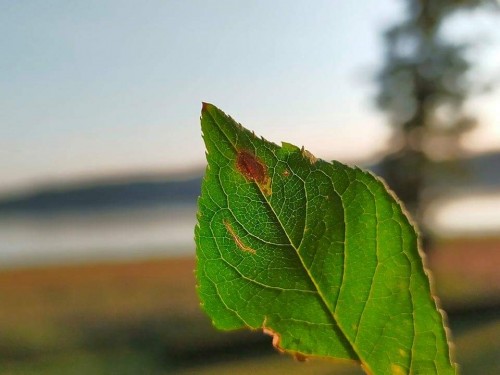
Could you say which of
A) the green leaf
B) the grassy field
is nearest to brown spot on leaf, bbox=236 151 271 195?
the green leaf

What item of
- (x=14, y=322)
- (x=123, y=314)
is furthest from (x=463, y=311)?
(x=14, y=322)

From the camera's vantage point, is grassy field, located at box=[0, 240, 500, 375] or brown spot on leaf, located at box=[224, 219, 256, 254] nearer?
brown spot on leaf, located at box=[224, 219, 256, 254]

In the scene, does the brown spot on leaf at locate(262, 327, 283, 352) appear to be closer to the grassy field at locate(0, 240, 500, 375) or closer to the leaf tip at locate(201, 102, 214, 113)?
the leaf tip at locate(201, 102, 214, 113)

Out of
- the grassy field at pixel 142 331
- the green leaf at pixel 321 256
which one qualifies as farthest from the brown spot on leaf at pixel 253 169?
the grassy field at pixel 142 331

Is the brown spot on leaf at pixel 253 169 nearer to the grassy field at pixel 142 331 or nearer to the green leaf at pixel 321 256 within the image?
the green leaf at pixel 321 256

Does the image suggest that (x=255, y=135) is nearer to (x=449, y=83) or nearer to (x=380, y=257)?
(x=380, y=257)

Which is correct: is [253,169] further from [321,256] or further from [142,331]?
[142,331]

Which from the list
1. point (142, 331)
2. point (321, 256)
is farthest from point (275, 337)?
point (142, 331)
